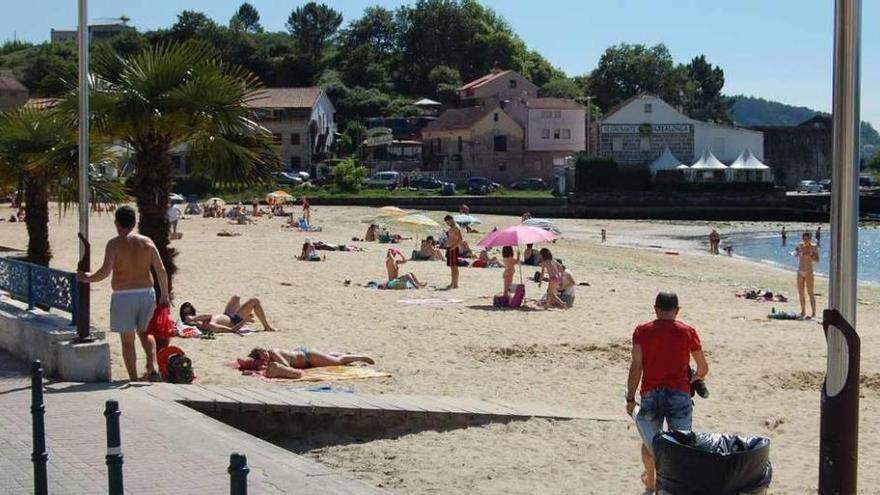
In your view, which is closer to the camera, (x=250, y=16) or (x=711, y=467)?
(x=711, y=467)

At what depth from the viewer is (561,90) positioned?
109625 millimetres

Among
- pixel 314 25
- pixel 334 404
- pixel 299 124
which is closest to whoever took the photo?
pixel 334 404

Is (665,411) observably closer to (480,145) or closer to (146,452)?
(146,452)

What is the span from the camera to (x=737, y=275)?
3547 cm

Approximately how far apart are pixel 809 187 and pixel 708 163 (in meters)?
15.0

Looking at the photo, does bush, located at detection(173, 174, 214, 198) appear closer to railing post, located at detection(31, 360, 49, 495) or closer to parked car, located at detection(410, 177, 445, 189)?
parked car, located at detection(410, 177, 445, 189)

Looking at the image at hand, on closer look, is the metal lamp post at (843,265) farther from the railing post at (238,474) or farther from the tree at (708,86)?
the tree at (708,86)

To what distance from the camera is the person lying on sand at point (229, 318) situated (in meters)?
14.8

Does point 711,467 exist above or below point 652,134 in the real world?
below

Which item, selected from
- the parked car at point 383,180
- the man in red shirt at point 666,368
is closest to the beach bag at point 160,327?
the man in red shirt at point 666,368

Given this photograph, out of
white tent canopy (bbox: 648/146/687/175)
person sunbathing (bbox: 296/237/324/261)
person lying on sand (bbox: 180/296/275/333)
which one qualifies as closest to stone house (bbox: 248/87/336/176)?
white tent canopy (bbox: 648/146/687/175)

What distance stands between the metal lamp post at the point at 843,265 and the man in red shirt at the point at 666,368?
165 centimetres

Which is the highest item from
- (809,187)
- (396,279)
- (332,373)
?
(809,187)

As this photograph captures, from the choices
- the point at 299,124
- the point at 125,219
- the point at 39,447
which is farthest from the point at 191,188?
the point at 39,447
